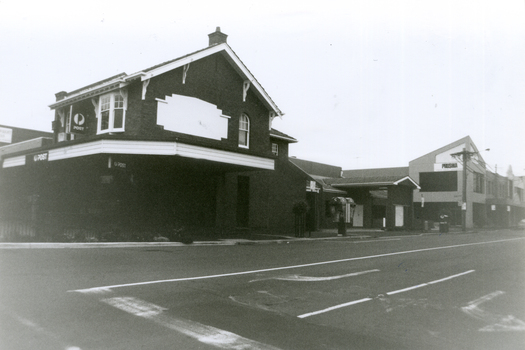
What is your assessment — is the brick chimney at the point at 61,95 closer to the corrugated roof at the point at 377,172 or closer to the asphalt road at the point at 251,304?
the asphalt road at the point at 251,304

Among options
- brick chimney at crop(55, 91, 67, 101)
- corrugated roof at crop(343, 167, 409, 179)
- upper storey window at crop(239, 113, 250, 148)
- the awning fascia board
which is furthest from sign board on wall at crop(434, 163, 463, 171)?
brick chimney at crop(55, 91, 67, 101)

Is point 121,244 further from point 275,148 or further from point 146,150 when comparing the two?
point 275,148

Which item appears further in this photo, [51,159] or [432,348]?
[51,159]

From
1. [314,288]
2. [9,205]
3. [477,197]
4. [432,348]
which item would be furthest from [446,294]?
[477,197]

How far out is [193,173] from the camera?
2216 cm

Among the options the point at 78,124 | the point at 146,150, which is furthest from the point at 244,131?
the point at 78,124

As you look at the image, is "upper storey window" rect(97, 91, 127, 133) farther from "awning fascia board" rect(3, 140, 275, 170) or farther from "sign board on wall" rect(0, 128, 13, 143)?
"sign board on wall" rect(0, 128, 13, 143)

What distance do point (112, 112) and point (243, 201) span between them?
893 centimetres

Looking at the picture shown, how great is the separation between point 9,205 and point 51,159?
284 inches

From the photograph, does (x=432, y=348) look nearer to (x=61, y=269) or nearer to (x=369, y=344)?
(x=369, y=344)

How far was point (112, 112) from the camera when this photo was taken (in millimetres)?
20062

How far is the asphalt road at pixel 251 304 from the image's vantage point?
516 cm

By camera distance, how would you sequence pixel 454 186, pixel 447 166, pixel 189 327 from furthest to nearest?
pixel 454 186 → pixel 447 166 → pixel 189 327

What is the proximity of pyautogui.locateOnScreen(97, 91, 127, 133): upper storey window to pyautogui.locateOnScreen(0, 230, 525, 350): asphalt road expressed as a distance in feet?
30.1
